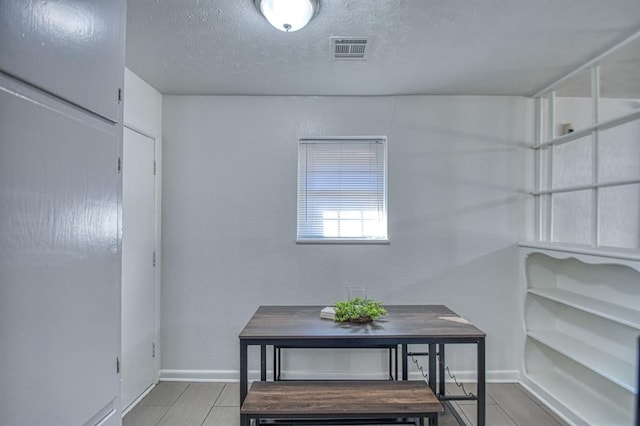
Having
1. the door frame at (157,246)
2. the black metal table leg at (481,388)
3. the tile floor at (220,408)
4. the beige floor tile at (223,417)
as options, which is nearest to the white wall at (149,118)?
the door frame at (157,246)

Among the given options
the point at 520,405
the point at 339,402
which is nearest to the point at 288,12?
the point at 339,402

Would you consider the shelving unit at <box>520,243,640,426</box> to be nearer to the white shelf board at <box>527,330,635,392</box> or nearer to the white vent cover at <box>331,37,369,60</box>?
the white shelf board at <box>527,330,635,392</box>

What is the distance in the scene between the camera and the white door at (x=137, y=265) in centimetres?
267

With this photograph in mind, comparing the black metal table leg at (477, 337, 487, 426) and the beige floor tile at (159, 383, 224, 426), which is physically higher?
the black metal table leg at (477, 337, 487, 426)

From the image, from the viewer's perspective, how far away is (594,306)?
2.47 metres

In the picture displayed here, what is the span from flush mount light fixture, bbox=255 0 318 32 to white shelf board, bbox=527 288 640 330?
98.7 inches

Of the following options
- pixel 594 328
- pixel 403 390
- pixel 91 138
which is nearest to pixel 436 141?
pixel 594 328

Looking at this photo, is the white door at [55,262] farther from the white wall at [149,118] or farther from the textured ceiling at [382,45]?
the white wall at [149,118]

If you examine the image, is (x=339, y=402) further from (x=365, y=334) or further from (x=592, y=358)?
(x=592, y=358)

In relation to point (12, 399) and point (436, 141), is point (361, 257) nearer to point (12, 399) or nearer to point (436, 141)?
point (436, 141)

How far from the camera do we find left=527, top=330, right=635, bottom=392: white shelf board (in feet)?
7.41

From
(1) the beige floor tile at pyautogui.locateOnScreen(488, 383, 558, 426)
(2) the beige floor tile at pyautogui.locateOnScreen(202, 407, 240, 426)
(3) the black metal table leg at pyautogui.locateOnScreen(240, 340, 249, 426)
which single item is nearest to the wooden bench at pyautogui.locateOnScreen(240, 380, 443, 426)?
(3) the black metal table leg at pyautogui.locateOnScreen(240, 340, 249, 426)

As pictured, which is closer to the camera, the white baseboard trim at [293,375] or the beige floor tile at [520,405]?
the beige floor tile at [520,405]

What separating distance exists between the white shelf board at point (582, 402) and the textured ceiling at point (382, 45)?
241 centimetres
